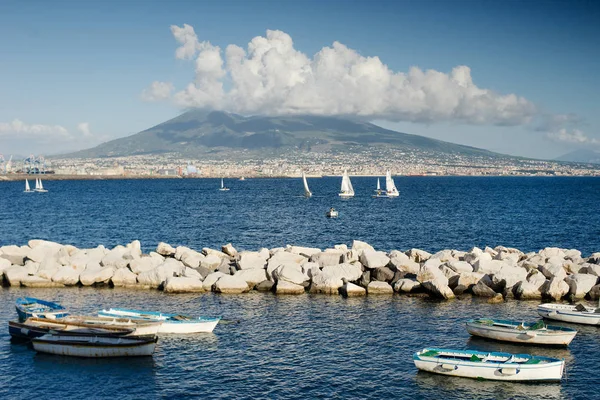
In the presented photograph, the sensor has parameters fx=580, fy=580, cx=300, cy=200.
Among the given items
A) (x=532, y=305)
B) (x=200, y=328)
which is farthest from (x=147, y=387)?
(x=532, y=305)

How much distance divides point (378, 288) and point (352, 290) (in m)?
1.96

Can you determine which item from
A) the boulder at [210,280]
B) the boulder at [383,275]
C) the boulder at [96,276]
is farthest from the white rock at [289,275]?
the boulder at [96,276]

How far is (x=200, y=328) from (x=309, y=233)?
151ft

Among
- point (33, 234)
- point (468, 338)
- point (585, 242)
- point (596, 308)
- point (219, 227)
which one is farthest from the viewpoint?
point (219, 227)

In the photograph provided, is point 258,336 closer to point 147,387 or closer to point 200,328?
point 200,328

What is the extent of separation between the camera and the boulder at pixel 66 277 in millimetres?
40688

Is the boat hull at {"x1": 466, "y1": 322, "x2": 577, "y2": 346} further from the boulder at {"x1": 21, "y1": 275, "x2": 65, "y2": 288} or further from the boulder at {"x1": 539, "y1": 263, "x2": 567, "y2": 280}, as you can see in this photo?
the boulder at {"x1": 21, "y1": 275, "x2": 65, "y2": 288}

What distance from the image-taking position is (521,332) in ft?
94.1

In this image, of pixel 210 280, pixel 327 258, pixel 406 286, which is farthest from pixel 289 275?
pixel 406 286

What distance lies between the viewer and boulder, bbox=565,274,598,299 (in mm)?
36375

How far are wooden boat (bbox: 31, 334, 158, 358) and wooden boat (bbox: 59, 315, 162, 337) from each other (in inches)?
53.7

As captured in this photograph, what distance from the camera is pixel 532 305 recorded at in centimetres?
3550

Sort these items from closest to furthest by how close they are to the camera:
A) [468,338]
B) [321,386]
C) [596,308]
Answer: [321,386] → [468,338] → [596,308]

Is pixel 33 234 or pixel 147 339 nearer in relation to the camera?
pixel 147 339
